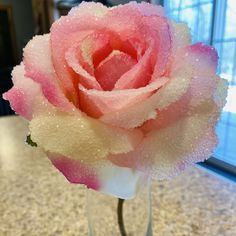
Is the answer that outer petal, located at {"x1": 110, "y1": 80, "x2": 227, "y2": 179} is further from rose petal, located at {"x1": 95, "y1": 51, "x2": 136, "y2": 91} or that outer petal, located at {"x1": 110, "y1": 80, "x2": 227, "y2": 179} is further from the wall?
the wall

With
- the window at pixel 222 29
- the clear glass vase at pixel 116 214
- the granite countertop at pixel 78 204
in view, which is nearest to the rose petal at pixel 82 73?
the clear glass vase at pixel 116 214

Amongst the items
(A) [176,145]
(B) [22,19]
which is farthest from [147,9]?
(B) [22,19]

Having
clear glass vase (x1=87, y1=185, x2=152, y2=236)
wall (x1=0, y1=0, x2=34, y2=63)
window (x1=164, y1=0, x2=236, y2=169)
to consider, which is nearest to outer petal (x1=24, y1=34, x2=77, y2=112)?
clear glass vase (x1=87, y1=185, x2=152, y2=236)

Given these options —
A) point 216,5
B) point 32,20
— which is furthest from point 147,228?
point 32,20

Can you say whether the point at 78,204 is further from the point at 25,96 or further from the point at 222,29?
the point at 222,29

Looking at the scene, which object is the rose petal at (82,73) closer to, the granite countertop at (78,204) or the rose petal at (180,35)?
the rose petal at (180,35)

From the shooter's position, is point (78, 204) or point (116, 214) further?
point (78, 204)

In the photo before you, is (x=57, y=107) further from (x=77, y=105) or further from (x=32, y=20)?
(x=32, y=20)
